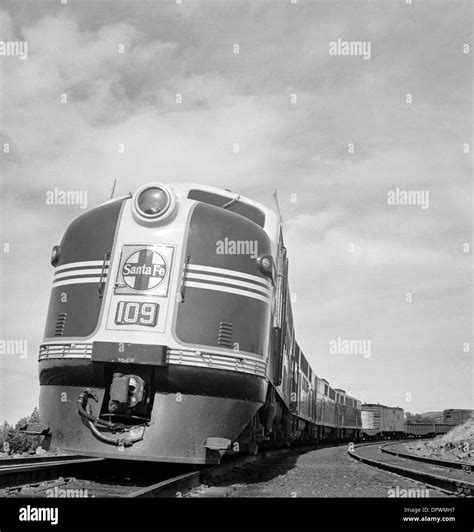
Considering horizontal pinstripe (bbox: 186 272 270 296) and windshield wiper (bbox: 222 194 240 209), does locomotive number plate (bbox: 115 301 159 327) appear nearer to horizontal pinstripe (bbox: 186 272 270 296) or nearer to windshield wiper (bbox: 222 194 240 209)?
horizontal pinstripe (bbox: 186 272 270 296)

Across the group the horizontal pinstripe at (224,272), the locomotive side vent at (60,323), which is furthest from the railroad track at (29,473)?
the horizontal pinstripe at (224,272)

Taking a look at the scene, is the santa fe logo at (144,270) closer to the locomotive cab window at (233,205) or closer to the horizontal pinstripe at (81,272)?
the horizontal pinstripe at (81,272)

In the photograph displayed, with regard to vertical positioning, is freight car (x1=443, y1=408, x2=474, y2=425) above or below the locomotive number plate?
below

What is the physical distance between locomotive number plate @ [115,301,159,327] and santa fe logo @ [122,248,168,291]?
225mm

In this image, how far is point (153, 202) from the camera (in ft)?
26.1

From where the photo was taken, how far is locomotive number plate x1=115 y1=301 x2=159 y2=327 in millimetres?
7332

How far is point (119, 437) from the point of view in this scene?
278 inches

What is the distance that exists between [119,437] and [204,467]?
199cm

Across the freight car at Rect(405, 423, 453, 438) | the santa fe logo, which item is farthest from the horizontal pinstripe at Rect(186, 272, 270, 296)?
the freight car at Rect(405, 423, 453, 438)

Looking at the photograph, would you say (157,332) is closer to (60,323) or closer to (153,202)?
(60,323)

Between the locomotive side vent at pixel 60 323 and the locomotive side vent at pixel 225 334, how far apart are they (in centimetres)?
208
